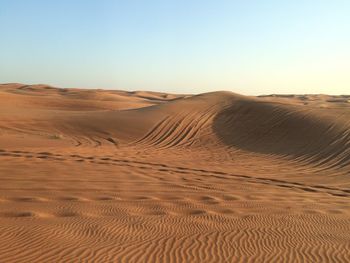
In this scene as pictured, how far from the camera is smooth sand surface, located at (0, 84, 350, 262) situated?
6305 mm

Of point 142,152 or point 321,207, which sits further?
point 142,152

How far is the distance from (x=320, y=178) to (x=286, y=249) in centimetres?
742

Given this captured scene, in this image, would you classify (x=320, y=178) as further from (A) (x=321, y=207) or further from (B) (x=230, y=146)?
(B) (x=230, y=146)

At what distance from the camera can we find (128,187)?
412 inches

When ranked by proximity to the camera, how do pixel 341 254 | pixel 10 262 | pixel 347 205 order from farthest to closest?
pixel 347 205 → pixel 341 254 → pixel 10 262

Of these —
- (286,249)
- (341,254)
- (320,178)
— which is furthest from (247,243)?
(320,178)

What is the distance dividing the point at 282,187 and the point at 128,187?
4036mm

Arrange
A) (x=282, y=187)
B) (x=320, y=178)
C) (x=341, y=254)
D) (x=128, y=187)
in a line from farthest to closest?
(x=320, y=178), (x=282, y=187), (x=128, y=187), (x=341, y=254)

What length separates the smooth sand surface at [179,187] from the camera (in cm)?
630

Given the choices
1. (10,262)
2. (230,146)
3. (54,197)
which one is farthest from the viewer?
(230,146)

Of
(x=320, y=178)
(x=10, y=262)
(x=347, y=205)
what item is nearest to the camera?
(x=10, y=262)

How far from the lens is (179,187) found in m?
10.8

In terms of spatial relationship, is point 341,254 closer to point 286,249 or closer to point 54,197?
point 286,249

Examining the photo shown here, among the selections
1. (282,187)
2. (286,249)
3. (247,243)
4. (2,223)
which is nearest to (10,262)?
(2,223)
